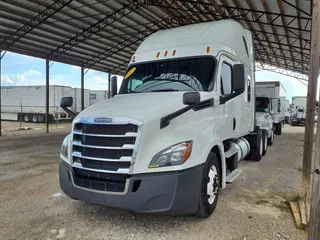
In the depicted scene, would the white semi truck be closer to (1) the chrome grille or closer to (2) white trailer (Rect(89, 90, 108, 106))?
(1) the chrome grille

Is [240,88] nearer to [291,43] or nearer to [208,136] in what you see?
[208,136]

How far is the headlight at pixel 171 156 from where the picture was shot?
3262 millimetres

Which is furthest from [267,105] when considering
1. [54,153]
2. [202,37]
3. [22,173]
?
[22,173]

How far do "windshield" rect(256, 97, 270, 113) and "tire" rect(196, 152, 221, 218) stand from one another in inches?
335

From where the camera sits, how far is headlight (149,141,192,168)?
10.7ft

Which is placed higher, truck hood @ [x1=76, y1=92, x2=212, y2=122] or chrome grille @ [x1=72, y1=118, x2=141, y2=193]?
truck hood @ [x1=76, y1=92, x2=212, y2=122]

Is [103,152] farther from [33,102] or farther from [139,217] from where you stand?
[33,102]

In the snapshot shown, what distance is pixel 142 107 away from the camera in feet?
12.0

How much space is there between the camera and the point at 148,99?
403 cm

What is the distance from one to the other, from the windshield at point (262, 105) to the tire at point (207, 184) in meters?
8.50

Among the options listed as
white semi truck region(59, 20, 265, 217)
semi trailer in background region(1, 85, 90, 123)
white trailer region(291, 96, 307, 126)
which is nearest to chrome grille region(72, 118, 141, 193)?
white semi truck region(59, 20, 265, 217)

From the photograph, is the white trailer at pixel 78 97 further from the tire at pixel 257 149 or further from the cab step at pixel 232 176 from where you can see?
the cab step at pixel 232 176

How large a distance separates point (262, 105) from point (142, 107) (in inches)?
380

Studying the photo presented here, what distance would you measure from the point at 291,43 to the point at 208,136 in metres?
18.1
